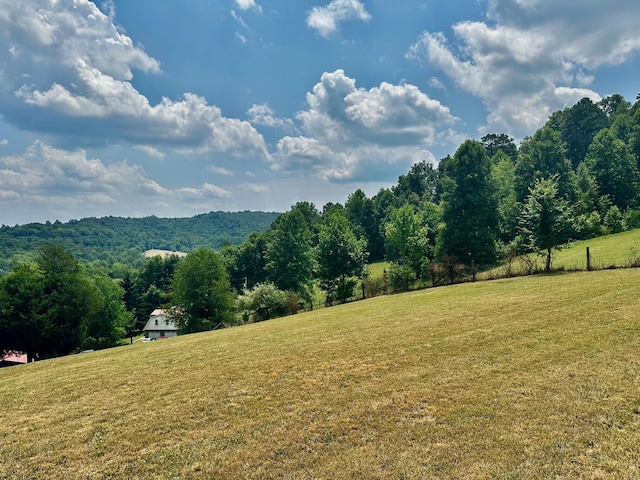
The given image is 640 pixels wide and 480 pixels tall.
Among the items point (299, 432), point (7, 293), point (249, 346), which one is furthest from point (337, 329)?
point (7, 293)

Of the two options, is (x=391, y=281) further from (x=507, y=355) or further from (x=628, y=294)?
(x=507, y=355)

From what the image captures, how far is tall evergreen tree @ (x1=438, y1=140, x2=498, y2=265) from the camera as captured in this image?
121ft

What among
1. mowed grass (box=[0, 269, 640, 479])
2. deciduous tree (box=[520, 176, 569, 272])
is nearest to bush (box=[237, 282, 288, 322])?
mowed grass (box=[0, 269, 640, 479])

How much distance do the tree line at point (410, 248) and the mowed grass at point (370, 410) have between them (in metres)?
16.5

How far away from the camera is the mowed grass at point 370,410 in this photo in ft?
14.1

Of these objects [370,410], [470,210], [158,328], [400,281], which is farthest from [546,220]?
[158,328]

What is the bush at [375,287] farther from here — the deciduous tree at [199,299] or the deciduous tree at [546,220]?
the deciduous tree at [199,299]

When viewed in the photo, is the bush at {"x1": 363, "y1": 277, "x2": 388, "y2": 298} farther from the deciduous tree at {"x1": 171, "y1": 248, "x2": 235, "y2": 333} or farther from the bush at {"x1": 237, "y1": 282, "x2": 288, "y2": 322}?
the deciduous tree at {"x1": 171, "y1": 248, "x2": 235, "y2": 333}

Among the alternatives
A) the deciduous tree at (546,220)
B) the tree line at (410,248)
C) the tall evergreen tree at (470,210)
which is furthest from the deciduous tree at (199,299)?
the deciduous tree at (546,220)

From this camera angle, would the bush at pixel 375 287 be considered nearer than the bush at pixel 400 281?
No

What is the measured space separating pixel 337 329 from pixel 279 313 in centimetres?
1562

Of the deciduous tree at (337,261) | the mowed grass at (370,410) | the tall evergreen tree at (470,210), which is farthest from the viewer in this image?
the tall evergreen tree at (470,210)

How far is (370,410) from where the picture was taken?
564 centimetres

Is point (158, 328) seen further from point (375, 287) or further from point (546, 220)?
point (546, 220)
